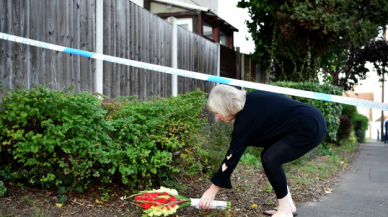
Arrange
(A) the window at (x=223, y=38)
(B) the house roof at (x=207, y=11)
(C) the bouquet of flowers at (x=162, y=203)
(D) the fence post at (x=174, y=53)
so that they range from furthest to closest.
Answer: (A) the window at (x=223, y=38) < (B) the house roof at (x=207, y=11) < (D) the fence post at (x=174, y=53) < (C) the bouquet of flowers at (x=162, y=203)

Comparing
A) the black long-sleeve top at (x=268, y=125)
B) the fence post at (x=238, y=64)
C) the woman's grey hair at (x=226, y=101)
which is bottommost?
the black long-sleeve top at (x=268, y=125)

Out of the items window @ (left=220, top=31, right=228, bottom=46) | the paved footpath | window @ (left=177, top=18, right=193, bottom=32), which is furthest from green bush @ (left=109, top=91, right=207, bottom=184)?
window @ (left=220, top=31, right=228, bottom=46)

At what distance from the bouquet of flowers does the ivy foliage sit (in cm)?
25

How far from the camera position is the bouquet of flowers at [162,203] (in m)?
3.25

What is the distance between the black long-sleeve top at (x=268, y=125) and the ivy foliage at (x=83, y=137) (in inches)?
26.8

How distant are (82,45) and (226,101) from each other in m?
2.98

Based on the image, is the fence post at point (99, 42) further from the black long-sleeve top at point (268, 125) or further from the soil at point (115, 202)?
the black long-sleeve top at point (268, 125)

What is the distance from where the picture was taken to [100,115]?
3.40 meters

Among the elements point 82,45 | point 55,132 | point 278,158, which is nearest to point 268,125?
point 278,158

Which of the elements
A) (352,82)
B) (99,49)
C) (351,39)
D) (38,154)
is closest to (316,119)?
(38,154)

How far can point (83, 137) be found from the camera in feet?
11.2

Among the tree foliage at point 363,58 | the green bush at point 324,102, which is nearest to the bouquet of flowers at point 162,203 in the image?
the green bush at point 324,102

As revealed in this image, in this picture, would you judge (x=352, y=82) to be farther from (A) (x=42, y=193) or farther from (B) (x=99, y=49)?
(A) (x=42, y=193)

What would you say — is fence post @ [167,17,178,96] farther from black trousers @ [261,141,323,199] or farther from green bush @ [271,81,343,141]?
black trousers @ [261,141,323,199]
